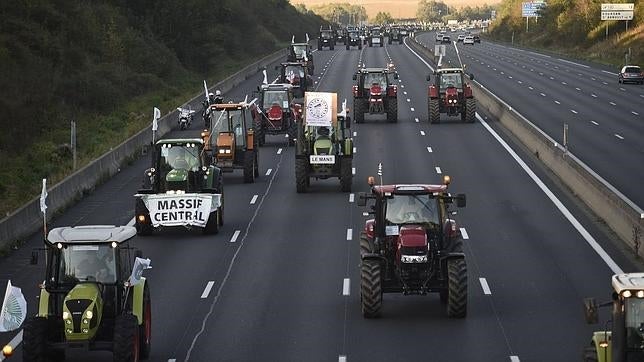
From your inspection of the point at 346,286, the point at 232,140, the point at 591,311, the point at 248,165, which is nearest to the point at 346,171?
the point at 248,165

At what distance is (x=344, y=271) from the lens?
30.7 metres

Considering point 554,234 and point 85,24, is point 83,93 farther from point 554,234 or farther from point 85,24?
point 554,234

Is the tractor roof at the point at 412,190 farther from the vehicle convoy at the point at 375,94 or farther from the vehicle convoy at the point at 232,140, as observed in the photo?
the vehicle convoy at the point at 375,94

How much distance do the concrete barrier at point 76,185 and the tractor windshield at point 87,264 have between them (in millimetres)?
13938

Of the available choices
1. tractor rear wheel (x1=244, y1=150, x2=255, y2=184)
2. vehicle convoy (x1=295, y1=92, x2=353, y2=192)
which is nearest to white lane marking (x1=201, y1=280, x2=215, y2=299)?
vehicle convoy (x1=295, y1=92, x2=353, y2=192)

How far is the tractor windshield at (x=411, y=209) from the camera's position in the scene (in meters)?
24.8

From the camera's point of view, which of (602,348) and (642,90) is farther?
(642,90)

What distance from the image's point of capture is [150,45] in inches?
4158

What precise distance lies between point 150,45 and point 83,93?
30114mm

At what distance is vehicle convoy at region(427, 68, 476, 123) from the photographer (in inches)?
2566

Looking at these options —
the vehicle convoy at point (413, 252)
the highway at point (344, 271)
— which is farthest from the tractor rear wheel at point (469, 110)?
the vehicle convoy at point (413, 252)

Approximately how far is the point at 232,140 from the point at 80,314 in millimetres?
26924

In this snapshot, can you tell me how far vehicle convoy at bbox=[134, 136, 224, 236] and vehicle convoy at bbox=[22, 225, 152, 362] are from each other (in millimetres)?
14475

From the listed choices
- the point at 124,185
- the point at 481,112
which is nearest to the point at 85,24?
the point at 481,112
